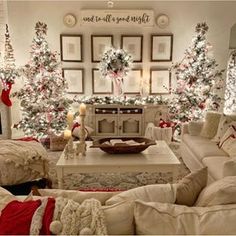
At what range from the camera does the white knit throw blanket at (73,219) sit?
1.39m

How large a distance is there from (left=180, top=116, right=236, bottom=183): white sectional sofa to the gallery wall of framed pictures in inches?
73.8

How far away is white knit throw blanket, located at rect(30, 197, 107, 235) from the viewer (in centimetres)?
139

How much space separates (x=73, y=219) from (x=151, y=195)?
1.60 feet

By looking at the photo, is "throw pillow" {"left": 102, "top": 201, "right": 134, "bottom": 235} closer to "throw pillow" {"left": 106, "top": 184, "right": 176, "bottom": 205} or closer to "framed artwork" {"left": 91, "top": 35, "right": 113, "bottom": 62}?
"throw pillow" {"left": 106, "top": 184, "right": 176, "bottom": 205}

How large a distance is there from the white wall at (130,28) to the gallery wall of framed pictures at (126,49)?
62mm

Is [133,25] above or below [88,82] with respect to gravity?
above

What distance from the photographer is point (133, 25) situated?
6.06 meters

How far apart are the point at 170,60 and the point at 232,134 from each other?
9.13 feet

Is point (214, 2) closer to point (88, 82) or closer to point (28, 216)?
point (88, 82)

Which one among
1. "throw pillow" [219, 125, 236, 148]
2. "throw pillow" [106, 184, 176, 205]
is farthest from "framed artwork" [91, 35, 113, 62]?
"throw pillow" [106, 184, 176, 205]

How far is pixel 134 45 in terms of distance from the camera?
614cm

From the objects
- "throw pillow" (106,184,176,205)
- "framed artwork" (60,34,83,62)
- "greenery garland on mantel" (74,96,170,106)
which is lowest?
"throw pillow" (106,184,176,205)

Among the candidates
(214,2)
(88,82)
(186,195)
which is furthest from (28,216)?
(214,2)

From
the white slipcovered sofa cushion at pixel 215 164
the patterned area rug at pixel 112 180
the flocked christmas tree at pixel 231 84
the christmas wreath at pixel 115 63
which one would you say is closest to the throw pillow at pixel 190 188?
the white slipcovered sofa cushion at pixel 215 164
